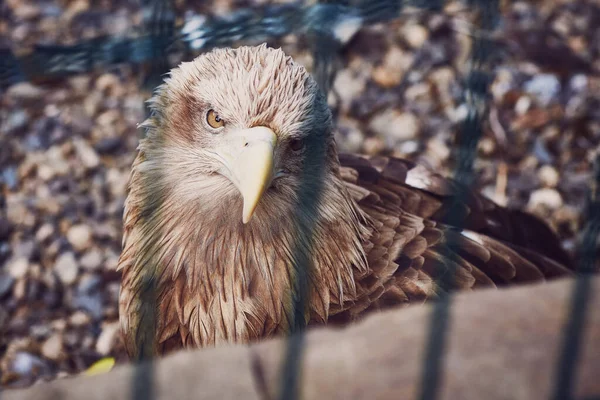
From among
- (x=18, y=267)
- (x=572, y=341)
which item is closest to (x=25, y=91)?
(x=18, y=267)

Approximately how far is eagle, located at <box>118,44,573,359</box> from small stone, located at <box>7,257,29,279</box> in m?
0.92

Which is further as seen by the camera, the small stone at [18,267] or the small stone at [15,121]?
the small stone at [15,121]

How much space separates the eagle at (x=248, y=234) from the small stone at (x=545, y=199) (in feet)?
3.51

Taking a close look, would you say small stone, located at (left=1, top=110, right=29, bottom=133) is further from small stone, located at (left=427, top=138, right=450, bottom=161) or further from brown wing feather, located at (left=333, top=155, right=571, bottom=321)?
small stone, located at (left=427, top=138, right=450, bottom=161)

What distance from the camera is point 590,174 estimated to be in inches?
107

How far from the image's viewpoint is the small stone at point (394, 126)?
2.94m

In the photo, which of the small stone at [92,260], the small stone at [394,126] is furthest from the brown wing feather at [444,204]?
the small stone at [92,260]

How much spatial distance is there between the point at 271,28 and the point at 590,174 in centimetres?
143

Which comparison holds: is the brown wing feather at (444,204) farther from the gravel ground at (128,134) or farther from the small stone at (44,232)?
the small stone at (44,232)

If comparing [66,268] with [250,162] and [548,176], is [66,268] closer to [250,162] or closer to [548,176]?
[250,162]

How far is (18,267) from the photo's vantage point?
2.46 metres

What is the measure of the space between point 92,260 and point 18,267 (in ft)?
0.81

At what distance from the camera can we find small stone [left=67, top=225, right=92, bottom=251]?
254 cm

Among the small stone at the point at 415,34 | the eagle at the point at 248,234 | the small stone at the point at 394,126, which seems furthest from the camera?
the small stone at the point at 415,34
